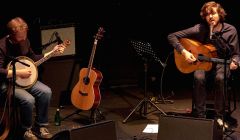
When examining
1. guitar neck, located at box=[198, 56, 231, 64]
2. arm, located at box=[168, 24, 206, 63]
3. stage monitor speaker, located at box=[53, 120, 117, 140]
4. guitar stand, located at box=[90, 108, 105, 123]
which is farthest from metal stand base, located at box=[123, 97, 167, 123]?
stage monitor speaker, located at box=[53, 120, 117, 140]

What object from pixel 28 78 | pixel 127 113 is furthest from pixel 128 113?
A: pixel 28 78

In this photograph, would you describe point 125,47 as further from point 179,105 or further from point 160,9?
point 179,105

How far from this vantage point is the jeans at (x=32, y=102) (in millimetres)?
5434

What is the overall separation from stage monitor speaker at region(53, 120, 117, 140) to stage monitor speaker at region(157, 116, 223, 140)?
0.51 meters

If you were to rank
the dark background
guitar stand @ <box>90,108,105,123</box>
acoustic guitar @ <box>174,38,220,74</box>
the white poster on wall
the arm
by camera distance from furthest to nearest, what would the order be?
the dark background
the white poster on wall
guitar stand @ <box>90,108,105,123</box>
the arm
acoustic guitar @ <box>174,38,220,74</box>

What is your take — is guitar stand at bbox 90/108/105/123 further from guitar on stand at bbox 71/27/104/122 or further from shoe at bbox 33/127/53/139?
shoe at bbox 33/127/53/139

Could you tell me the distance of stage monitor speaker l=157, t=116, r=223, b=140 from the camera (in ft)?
14.2

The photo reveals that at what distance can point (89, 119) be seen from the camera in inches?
249

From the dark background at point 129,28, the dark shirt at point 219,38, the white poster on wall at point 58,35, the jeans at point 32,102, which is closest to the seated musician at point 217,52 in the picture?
the dark shirt at point 219,38

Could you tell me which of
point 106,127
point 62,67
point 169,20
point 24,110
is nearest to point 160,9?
point 169,20

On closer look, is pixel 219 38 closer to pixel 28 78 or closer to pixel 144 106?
pixel 144 106

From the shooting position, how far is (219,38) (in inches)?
207

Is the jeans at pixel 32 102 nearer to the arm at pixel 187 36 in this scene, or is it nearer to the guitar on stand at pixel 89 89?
the guitar on stand at pixel 89 89

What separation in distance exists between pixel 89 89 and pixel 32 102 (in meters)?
0.85
